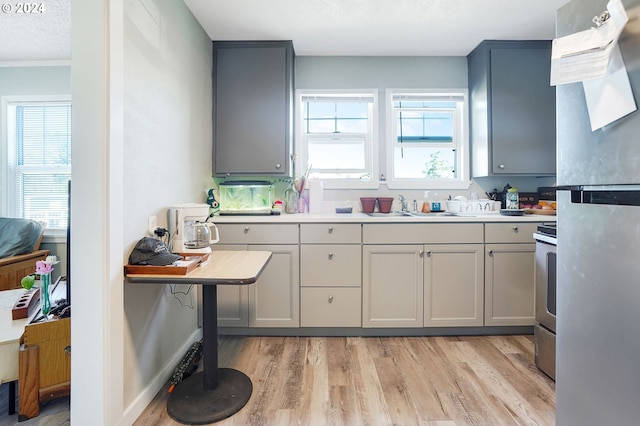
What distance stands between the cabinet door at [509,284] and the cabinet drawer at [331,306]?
3.41 ft

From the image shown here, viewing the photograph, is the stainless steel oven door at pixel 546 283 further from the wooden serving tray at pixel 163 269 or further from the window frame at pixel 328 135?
the wooden serving tray at pixel 163 269

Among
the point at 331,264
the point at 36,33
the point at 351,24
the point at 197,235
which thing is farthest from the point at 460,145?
the point at 36,33

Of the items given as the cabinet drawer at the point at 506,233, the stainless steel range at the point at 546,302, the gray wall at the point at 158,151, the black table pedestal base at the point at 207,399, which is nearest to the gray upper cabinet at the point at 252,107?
the gray wall at the point at 158,151

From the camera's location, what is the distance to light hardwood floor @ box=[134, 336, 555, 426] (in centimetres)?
146

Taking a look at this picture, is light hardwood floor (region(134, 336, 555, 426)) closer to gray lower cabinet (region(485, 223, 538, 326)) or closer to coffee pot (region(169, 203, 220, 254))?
gray lower cabinet (region(485, 223, 538, 326))

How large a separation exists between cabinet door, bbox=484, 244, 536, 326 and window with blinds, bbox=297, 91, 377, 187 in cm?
132

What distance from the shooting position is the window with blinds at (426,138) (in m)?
2.92

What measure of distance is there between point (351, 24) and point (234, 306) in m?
2.44

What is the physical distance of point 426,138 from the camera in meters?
2.96

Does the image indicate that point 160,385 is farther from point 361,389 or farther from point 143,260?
point 361,389

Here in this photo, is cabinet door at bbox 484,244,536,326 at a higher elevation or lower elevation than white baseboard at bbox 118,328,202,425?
higher

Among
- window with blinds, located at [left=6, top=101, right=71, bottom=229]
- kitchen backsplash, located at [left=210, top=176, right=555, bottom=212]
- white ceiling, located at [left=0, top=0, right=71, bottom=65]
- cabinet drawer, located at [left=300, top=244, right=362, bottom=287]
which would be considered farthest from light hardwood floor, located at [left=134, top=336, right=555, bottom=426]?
white ceiling, located at [left=0, top=0, right=71, bottom=65]

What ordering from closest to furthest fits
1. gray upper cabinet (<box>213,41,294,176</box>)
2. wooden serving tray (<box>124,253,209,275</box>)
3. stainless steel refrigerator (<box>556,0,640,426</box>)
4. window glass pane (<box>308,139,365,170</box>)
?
1. stainless steel refrigerator (<box>556,0,640,426</box>)
2. wooden serving tray (<box>124,253,209,275</box>)
3. gray upper cabinet (<box>213,41,294,176</box>)
4. window glass pane (<box>308,139,365,170</box>)

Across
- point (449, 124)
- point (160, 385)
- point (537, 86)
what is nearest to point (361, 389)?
point (160, 385)
